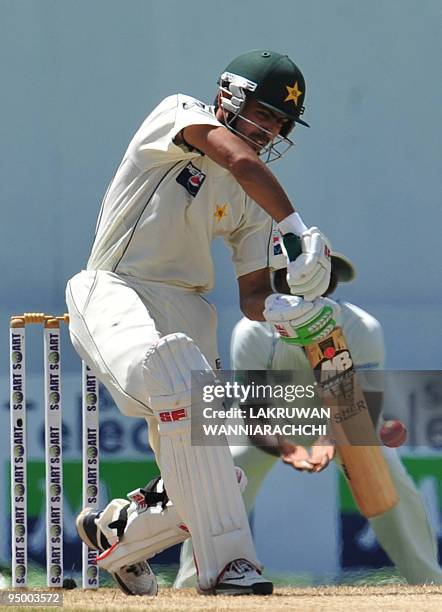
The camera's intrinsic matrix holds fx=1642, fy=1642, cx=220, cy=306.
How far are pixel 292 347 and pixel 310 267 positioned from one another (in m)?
1.36

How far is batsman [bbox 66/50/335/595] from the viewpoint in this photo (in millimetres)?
3367

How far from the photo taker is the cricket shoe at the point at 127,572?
388cm

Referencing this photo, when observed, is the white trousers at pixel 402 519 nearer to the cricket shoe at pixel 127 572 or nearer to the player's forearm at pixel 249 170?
the cricket shoe at pixel 127 572

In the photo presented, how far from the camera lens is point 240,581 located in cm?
333

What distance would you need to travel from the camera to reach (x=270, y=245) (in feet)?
12.9

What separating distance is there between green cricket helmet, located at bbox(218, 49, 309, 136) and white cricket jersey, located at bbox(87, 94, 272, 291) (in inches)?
3.1

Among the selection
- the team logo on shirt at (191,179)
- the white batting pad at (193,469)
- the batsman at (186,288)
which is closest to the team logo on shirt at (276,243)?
the batsman at (186,288)

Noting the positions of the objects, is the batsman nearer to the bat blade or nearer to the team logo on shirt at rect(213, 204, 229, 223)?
the team logo on shirt at rect(213, 204, 229, 223)

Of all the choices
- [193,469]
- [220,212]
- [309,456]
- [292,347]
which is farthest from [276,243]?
[309,456]

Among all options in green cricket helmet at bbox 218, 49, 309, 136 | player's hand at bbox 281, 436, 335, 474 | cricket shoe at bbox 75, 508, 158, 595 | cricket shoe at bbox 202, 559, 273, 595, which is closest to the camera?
cricket shoe at bbox 202, 559, 273, 595

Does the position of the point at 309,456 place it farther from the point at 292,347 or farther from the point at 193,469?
the point at 193,469

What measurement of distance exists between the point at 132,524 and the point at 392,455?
1267 mm

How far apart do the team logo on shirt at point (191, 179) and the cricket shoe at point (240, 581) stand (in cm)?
86

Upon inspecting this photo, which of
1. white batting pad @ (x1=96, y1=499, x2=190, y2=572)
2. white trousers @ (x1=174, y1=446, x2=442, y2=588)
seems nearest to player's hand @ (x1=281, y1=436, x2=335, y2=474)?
white trousers @ (x1=174, y1=446, x2=442, y2=588)
